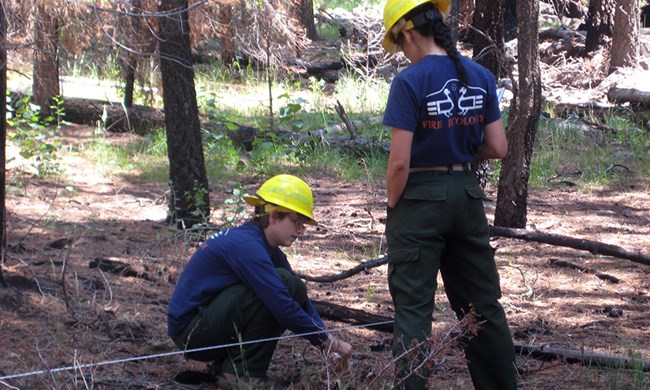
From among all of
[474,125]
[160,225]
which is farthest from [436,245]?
[160,225]

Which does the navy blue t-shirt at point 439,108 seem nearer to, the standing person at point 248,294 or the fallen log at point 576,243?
the standing person at point 248,294

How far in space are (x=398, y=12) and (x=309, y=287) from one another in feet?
9.95

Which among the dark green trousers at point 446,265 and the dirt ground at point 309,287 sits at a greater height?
the dark green trousers at point 446,265

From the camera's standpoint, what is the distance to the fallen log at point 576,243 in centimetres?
625

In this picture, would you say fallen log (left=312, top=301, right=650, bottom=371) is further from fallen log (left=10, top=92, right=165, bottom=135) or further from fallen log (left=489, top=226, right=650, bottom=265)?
fallen log (left=10, top=92, right=165, bottom=135)

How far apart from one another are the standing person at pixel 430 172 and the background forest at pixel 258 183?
0.27m

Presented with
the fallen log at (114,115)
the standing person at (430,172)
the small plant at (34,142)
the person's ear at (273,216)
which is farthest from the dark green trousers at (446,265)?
the fallen log at (114,115)

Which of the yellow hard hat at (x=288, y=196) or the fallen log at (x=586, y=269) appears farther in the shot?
the fallen log at (x=586, y=269)

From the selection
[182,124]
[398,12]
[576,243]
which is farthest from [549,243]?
[398,12]

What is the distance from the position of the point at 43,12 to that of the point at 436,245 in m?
6.39

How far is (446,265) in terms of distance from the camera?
385cm

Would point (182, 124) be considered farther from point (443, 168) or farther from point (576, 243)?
point (443, 168)

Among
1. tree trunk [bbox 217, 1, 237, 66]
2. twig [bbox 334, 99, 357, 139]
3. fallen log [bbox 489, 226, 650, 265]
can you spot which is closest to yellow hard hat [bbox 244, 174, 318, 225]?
fallen log [bbox 489, 226, 650, 265]

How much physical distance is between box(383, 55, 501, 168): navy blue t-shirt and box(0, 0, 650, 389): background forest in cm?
75
